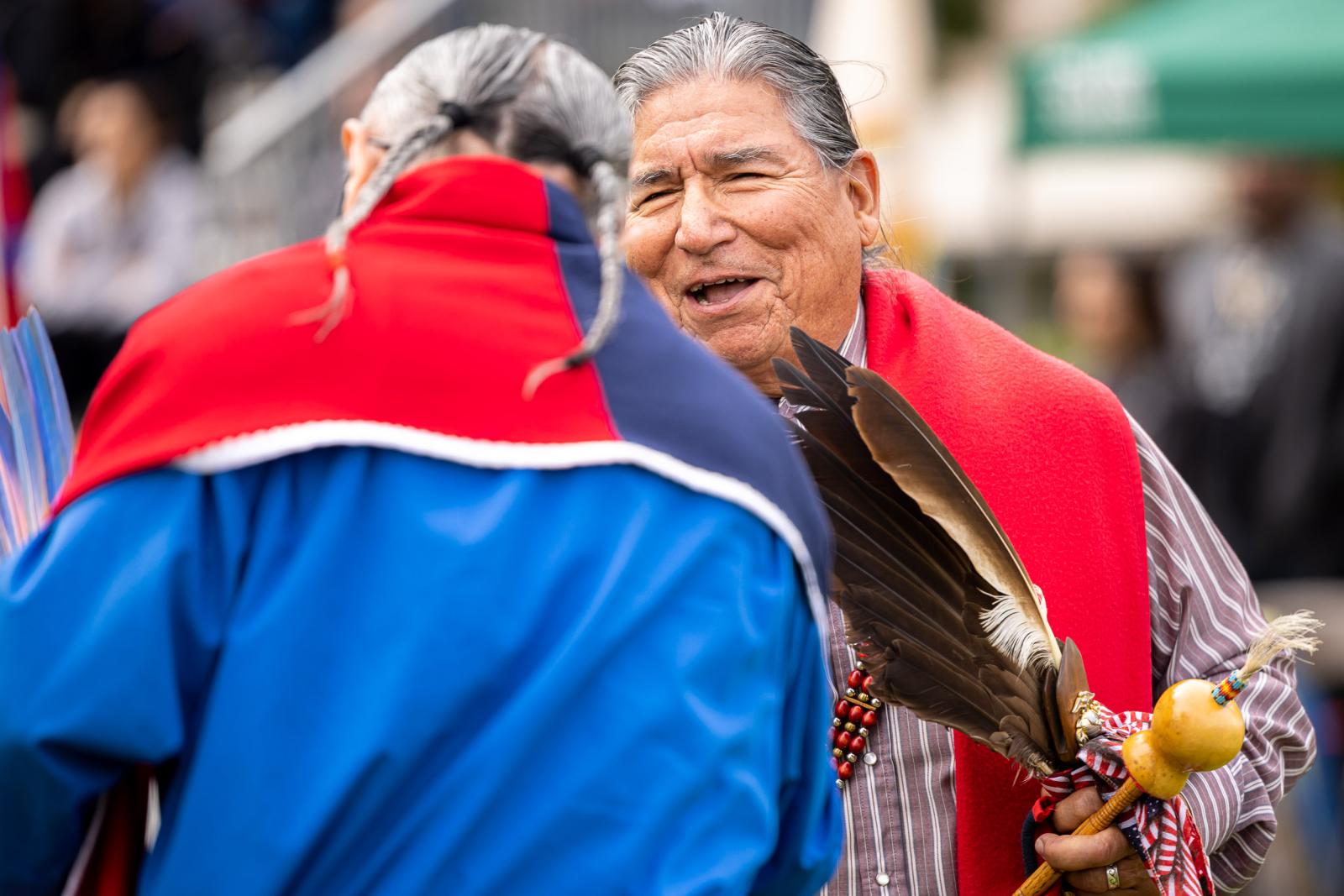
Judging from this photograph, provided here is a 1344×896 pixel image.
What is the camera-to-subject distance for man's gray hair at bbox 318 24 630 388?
1833 mm

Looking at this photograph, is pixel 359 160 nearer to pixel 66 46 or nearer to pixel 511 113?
pixel 511 113

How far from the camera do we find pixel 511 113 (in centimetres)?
185

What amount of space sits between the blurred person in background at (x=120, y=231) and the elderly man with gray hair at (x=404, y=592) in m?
6.79

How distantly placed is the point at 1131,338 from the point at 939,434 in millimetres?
5203

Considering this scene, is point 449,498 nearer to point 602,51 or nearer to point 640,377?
point 640,377

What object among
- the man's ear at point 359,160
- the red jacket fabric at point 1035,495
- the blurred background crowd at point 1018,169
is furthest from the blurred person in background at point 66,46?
the man's ear at point 359,160

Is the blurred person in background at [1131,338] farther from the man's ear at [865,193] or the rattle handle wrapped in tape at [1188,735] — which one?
the rattle handle wrapped in tape at [1188,735]

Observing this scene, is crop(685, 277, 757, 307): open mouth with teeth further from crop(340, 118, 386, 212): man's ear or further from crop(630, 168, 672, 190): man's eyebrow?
crop(340, 118, 386, 212): man's ear

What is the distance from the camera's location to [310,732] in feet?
5.60

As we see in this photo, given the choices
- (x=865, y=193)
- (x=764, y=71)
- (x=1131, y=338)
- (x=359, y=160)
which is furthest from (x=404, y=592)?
(x=1131, y=338)

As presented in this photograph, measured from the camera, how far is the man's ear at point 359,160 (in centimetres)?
190

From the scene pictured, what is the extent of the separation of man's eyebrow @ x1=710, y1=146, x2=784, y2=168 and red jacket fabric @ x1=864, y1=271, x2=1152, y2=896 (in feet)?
1.03

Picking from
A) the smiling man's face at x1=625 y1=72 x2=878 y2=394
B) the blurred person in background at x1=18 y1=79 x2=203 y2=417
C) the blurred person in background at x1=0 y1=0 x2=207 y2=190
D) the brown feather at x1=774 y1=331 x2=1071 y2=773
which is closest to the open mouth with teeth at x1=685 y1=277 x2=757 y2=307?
the smiling man's face at x1=625 y1=72 x2=878 y2=394

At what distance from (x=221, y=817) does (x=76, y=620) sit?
22 centimetres
